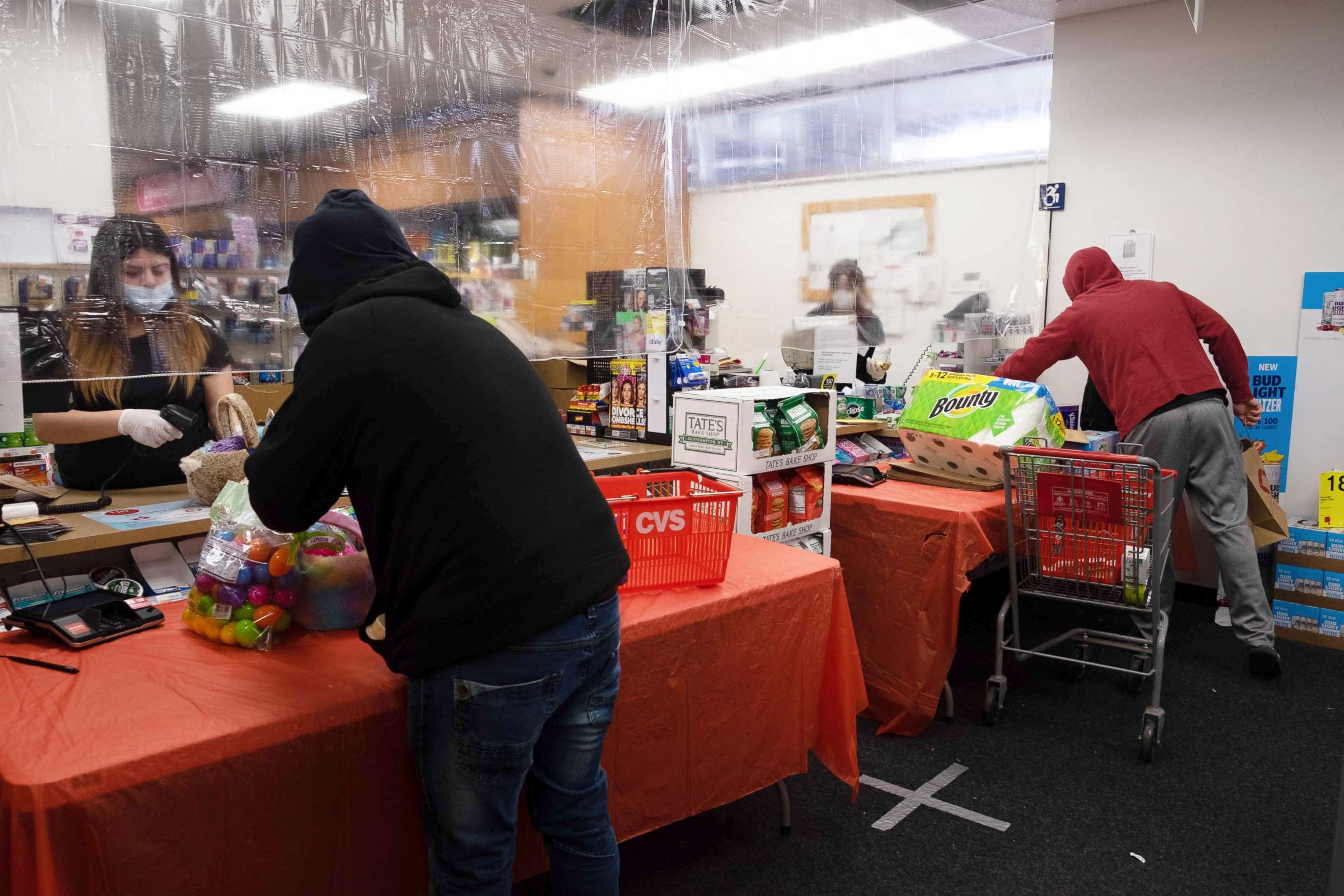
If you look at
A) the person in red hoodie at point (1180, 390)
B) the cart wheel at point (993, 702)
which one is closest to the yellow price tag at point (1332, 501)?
the person in red hoodie at point (1180, 390)

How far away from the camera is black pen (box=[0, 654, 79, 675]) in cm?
157

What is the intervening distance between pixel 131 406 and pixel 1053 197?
14.6 ft

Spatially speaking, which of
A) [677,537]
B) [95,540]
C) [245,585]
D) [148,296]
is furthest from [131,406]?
[677,537]

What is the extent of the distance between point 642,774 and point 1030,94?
4319mm

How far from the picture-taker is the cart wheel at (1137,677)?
11.1ft

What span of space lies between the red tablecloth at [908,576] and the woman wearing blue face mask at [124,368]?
6.82ft

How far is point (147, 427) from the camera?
222 centimetres

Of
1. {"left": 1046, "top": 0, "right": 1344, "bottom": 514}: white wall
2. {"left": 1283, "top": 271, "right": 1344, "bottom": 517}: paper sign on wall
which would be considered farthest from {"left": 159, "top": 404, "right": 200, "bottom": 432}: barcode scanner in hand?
{"left": 1283, "top": 271, "right": 1344, "bottom": 517}: paper sign on wall

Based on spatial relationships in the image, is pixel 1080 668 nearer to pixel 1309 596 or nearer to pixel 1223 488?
pixel 1223 488

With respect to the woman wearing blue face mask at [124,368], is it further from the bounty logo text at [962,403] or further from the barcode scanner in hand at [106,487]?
the bounty logo text at [962,403]

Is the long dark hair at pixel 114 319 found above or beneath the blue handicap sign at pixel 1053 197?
beneath

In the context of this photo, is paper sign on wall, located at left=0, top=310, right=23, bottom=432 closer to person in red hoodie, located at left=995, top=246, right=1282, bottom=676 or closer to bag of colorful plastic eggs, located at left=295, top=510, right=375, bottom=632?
bag of colorful plastic eggs, located at left=295, top=510, right=375, bottom=632

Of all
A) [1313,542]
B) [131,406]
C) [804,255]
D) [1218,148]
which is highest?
[1218,148]

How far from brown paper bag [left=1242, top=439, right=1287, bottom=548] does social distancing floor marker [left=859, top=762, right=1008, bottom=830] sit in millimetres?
1933
